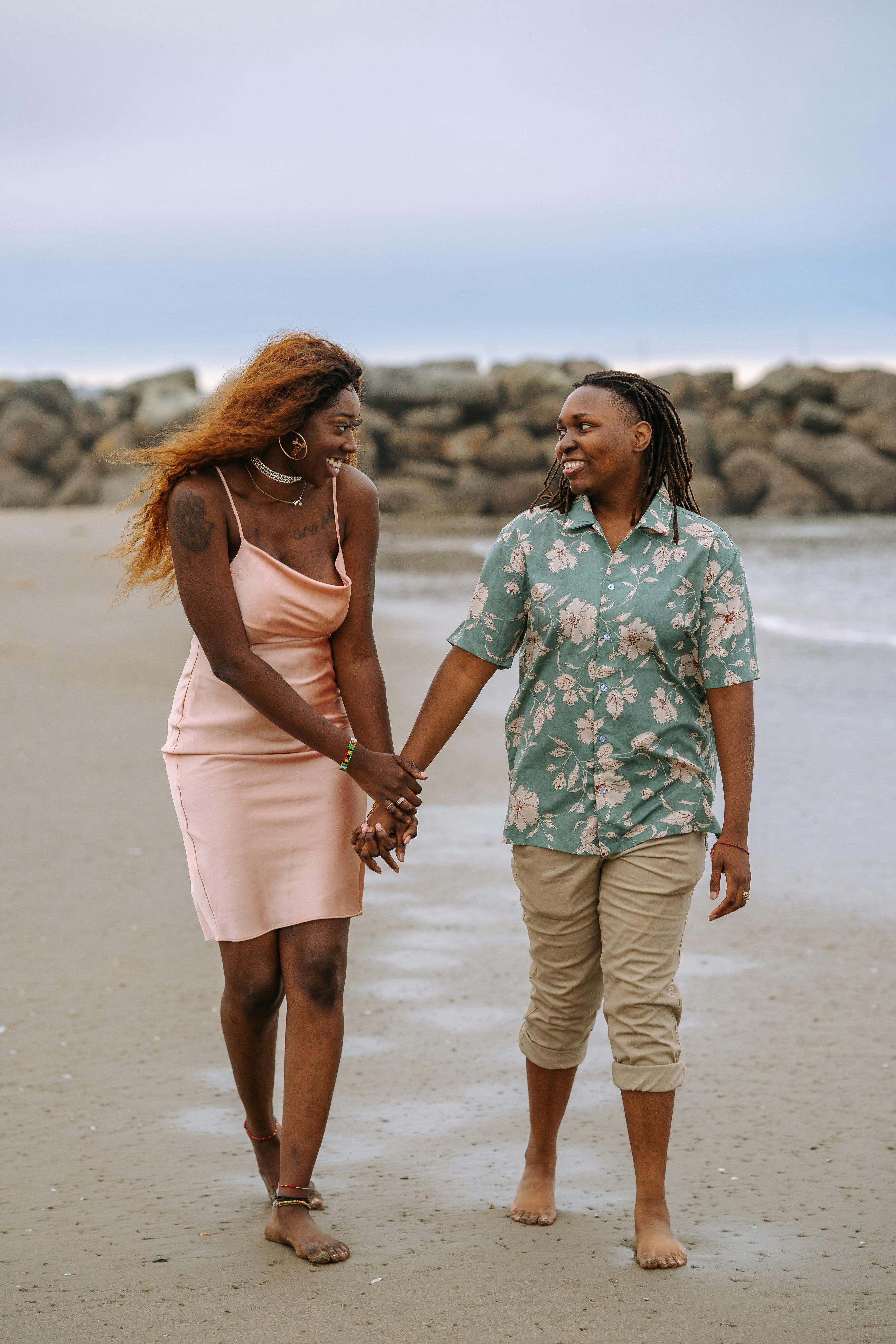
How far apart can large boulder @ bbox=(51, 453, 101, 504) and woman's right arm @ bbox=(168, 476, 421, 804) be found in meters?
37.4

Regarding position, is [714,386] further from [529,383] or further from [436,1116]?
[436,1116]

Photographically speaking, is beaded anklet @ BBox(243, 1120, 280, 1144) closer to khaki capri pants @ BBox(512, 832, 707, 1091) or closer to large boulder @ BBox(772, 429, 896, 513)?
khaki capri pants @ BBox(512, 832, 707, 1091)

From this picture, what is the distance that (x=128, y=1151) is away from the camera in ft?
12.0

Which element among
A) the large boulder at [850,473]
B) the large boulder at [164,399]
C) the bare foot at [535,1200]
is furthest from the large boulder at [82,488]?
the bare foot at [535,1200]

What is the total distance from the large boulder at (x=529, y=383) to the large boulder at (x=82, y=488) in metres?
12.0

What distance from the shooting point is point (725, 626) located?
3.15 meters

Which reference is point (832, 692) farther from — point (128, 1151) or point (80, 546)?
point (80, 546)

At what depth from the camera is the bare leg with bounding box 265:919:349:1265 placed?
3.25 metres

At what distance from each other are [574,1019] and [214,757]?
1.03m

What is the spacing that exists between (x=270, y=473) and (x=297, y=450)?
0.27ft

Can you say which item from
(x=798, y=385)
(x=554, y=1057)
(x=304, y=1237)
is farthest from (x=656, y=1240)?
(x=798, y=385)

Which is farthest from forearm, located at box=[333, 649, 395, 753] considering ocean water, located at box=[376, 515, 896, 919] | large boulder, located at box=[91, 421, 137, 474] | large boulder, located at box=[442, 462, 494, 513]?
large boulder, located at box=[442, 462, 494, 513]

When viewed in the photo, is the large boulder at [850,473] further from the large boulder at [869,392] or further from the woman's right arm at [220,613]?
the woman's right arm at [220,613]

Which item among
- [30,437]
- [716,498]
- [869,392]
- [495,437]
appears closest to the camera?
[30,437]
